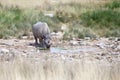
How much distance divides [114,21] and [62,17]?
2.84 metres

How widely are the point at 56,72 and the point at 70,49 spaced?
8078 mm

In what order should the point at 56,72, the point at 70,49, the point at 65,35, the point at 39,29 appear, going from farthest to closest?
1. the point at 65,35
2. the point at 39,29
3. the point at 70,49
4. the point at 56,72

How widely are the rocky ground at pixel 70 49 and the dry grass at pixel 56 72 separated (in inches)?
197

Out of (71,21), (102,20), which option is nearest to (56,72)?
(102,20)

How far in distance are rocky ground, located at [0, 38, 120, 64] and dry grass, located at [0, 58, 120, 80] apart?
16.5ft

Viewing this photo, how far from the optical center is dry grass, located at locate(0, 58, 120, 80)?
7590 millimetres

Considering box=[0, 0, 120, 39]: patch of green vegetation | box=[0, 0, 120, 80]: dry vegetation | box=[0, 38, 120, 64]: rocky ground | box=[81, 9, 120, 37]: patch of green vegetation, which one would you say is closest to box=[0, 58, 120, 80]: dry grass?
box=[0, 0, 120, 80]: dry vegetation

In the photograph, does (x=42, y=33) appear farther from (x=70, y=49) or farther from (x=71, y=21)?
(x=71, y=21)

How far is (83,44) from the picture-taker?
674 inches

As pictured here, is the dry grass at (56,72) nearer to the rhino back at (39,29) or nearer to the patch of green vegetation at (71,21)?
the rhino back at (39,29)

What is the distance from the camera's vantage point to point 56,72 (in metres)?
7.86

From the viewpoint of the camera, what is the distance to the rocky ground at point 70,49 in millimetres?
13924

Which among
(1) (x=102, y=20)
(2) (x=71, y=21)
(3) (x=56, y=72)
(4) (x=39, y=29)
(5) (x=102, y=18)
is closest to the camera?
(3) (x=56, y=72)

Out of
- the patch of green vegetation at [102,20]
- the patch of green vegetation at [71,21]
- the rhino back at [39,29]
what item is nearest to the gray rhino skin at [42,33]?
the rhino back at [39,29]
